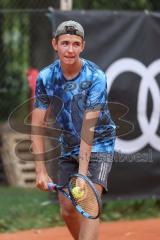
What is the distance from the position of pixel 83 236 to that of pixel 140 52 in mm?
3266

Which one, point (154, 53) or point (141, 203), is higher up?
point (154, 53)

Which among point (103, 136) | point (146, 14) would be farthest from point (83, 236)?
point (146, 14)

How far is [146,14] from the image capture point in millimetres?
8078

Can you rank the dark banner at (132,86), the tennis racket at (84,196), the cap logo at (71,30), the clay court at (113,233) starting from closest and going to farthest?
the tennis racket at (84,196) → the cap logo at (71,30) → the clay court at (113,233) → the dark banner at (132,86)

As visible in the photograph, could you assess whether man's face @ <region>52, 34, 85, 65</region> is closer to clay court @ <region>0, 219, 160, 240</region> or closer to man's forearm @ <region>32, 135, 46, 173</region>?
man's forearm @ <region>32, 135, 46, 173</region>

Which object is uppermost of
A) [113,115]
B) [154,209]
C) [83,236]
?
[113,115]

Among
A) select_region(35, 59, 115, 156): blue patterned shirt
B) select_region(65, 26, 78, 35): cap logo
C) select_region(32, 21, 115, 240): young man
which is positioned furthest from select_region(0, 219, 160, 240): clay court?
select_region(65, 26, 78, 35): cap logo

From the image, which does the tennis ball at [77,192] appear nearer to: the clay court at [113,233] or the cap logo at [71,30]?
the cap logo at [71,30]

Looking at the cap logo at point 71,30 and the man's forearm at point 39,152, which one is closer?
the cap logo at point 71,30

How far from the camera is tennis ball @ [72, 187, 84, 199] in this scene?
516 centimetres

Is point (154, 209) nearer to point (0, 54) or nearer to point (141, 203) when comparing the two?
point (141, 203)

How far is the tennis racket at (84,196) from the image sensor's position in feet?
16.7

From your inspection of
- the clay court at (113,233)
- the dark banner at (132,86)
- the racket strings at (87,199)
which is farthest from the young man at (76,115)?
the dark banner at (132,86)

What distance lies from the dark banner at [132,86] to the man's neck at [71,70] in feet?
7.51
